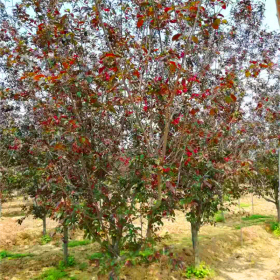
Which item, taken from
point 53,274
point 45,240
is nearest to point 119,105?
point 53,274

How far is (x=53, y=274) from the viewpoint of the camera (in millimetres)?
6965

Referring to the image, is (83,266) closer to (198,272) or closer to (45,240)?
(198,272)

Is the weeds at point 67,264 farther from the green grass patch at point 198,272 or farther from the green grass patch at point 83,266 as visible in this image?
the green grass patch at point 198,272

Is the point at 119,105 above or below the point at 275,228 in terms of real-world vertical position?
above

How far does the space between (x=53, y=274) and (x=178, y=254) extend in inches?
136

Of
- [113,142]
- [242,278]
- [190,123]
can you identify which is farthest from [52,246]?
[190,123]

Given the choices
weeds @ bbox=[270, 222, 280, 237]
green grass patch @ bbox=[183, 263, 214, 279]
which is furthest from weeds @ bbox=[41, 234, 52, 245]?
weeds @ bbox=[270, 222, 280, 237]

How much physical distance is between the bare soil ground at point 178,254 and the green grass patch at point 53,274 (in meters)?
0.22

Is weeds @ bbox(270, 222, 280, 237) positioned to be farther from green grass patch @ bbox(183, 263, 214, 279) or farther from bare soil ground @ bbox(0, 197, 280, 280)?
green grass patch @ bbox(183, 263, 214, 279)

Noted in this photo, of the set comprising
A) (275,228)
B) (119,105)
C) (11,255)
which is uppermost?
(119,105)

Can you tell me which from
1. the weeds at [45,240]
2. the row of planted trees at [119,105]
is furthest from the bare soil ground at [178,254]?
the row of planted trees at [119,105]

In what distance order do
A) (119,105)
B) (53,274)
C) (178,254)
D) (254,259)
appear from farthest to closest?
(254,259), (178,254), (53,274), (119,105)

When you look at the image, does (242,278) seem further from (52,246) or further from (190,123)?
(52,246)

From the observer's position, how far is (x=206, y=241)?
9.59 meters
